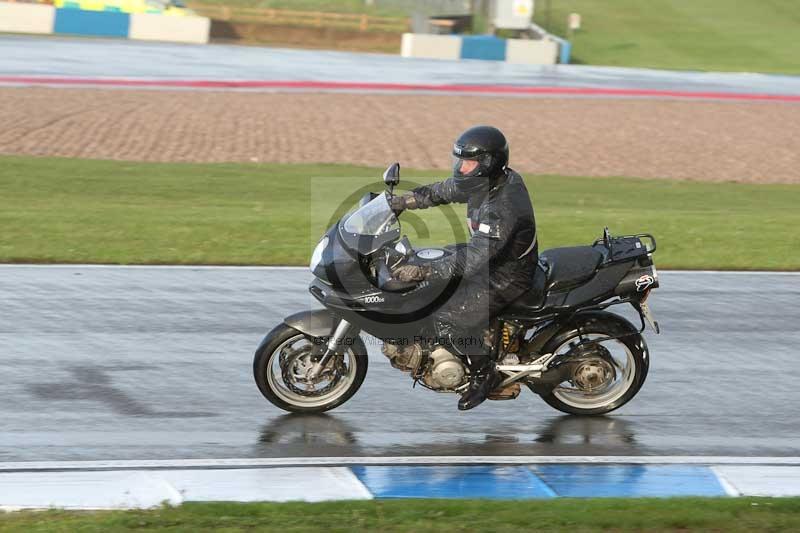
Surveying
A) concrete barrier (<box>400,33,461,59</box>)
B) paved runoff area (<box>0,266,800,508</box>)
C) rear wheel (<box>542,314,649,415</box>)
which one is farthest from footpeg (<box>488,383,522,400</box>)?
concrete barrier (<box>400,33,461,59</box>)

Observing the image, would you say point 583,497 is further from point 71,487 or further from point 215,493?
point 71,487

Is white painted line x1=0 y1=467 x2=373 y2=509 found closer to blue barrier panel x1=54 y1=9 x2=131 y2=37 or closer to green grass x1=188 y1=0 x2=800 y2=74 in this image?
blue barrier panel x1=54 y1=9 x2=131 y2=37

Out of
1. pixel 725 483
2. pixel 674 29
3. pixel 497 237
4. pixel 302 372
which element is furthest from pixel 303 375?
pixel 674 29

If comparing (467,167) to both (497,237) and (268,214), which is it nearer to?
(497,237)

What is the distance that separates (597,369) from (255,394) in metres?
2.40

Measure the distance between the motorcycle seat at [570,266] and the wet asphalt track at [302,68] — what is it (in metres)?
21.7

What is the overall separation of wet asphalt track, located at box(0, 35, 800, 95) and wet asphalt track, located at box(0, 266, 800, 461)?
60.3 ft

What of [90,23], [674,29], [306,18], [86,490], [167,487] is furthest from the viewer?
[674,29]

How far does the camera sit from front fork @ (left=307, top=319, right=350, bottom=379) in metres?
6.93

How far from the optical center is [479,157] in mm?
6668

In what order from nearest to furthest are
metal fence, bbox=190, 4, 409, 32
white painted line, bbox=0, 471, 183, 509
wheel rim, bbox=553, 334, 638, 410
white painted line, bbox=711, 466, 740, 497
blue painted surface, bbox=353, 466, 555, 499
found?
white painted line, bbox=0, 471, 183, 509 → blue painted surface, bbox=353, 466, 555, 499 → white painted line, bbox=711, 466, 740, 497 → wheel rim, bbox=553, 334, 638, 410 → metal fence, bbox=190, 4, 409, 32

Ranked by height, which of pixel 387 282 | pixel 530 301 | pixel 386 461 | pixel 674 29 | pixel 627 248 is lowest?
pixel 386 461

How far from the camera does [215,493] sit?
5848 millimetres

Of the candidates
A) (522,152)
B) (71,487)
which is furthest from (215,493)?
(522,152)
